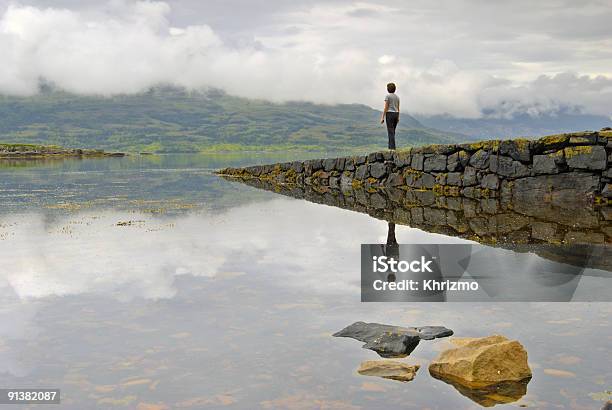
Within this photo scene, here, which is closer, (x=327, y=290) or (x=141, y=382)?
(x=141, y=382)

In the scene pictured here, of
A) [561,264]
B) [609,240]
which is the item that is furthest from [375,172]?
[561,264]

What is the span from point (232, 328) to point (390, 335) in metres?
1.82

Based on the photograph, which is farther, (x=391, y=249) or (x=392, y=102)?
(x=392, y=102)

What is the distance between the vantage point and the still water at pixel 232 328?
18.4 feet

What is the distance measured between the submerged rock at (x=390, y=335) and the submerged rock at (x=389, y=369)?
37 cm

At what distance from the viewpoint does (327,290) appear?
9.32 m

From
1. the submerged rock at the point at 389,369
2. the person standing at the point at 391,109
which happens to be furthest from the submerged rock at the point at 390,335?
the person standing at the point at 391,109

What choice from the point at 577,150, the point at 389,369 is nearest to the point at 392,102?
the point at 577,150

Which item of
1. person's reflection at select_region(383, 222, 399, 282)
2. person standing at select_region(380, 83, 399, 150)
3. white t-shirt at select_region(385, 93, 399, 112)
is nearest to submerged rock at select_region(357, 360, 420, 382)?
person's reflection at select_region(383, 222, 399, 282)

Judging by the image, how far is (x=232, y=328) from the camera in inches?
291

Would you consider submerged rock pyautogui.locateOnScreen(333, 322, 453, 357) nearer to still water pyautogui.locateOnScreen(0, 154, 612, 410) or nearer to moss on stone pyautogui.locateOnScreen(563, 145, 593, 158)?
still water pyautogui.locateOnScreen(0, 154, 612, 410)

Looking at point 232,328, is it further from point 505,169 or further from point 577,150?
point 505,169

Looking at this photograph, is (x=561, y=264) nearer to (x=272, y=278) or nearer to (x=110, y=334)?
(x=272, y=278)

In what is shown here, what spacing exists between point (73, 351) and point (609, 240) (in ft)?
35.6
